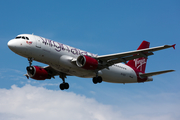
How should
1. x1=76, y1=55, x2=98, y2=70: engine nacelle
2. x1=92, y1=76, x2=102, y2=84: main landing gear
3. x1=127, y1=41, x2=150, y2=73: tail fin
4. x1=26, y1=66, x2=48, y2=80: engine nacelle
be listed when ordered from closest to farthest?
x1=76, y1=55, x2=98, y2=70: engine nacelle
x1=92, y1=76, x2=102, y2=84: main landing gear
x1=26, y1=66, x2=48, y2=80: engine nacelle
x1=127, y1=41, x2=150, y2=73: tail fin

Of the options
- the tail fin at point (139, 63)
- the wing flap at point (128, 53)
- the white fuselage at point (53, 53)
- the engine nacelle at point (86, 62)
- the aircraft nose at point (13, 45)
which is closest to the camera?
the aircraft nose at point (13, 45)

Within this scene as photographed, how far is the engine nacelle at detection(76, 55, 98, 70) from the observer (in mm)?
33812

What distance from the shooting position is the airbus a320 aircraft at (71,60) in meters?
31.7

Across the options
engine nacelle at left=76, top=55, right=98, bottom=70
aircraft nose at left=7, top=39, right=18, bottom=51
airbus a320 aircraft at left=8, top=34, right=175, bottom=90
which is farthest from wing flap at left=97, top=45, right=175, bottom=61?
aircraft nose at left=7, top=39, right=18, bottom=51

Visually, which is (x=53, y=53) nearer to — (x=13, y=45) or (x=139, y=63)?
(x=13, y=45)

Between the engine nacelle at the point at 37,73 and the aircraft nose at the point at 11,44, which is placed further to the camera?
the engine nacelle at the point at 37,73

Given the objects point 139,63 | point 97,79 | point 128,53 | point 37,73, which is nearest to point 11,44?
point 37,73

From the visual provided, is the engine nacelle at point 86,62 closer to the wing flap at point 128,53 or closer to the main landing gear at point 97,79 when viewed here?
the wing flap at point 128,53

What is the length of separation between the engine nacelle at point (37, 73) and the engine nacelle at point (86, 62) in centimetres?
713


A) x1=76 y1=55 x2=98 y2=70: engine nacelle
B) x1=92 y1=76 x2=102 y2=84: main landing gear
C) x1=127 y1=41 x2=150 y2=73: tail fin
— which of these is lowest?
x1=92 y1=76 x2=102 y2=84: main landing gear

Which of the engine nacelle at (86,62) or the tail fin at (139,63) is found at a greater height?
the tail fin at (139,63)

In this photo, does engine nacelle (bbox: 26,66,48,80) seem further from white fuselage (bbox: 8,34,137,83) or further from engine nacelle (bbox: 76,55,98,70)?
engine nacelle (bbox: 76,55,98,70)

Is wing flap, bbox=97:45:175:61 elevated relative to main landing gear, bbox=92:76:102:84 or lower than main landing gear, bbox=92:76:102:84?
elevated

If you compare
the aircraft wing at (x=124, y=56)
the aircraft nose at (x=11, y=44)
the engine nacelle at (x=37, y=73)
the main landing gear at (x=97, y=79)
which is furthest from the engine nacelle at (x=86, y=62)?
the aircraft nose at (x=11, y=44)
